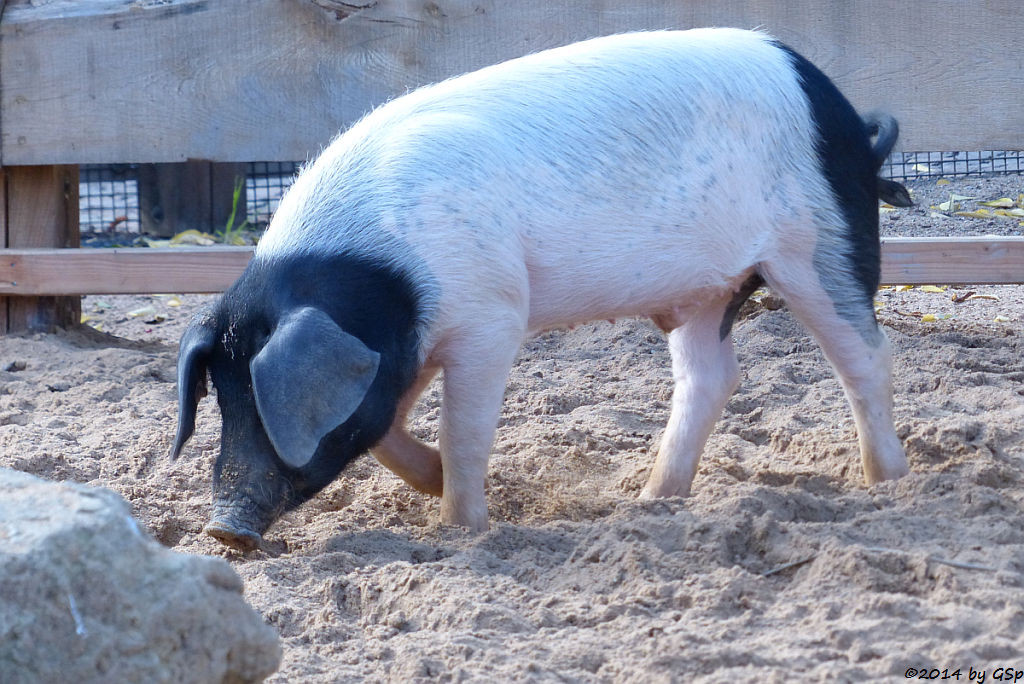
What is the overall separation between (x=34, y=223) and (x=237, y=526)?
313cm

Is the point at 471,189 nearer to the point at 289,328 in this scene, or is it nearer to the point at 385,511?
the point at 289,328

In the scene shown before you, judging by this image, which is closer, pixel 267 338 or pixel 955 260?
pixel 267 338

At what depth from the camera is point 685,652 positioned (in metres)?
2.24

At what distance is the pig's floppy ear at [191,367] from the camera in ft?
10.3

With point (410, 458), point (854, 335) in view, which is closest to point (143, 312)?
point (410, 458)

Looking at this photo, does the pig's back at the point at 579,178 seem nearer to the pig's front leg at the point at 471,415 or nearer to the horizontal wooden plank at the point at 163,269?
the pig's front leg at the point at 471,415

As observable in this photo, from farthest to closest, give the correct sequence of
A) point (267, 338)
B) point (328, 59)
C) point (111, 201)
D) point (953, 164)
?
point (111, 201) → point (953, 164) → point (328, 59) → point (267, 338)

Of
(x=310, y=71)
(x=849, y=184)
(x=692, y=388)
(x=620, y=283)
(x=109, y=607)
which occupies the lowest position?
(x=692, y=388)


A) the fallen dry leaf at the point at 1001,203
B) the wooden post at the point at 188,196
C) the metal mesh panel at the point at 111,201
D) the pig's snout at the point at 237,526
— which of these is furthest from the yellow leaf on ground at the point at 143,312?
the fallen dry leaf at the point at 1001,203

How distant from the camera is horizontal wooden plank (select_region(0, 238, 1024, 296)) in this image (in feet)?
17.0

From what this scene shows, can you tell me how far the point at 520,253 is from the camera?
10.7ft

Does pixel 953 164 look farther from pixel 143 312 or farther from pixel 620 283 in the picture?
pixel 620 283

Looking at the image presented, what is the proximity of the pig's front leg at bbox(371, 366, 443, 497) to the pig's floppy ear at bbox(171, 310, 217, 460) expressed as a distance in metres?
0.60

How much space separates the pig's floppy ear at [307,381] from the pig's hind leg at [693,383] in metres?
1.12
